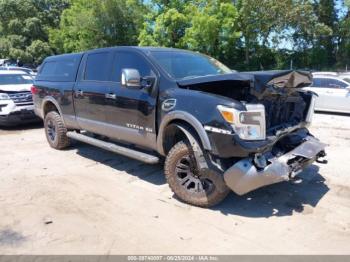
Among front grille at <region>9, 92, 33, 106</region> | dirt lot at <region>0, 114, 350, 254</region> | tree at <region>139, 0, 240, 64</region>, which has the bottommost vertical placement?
dirt lot at <region>0, 114, 350, 254</region>

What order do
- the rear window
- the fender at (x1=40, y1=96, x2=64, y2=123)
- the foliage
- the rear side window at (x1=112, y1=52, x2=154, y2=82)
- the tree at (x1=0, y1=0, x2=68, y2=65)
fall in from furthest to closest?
the tree at (x1=0, y1=0, x2=68, y2=65)
the foliage
the fender at (x1=40, y1=96, x2=64, y2=123)
the rear window
the rear side window at (x1=112, y1=52, x2=154, y2=82)

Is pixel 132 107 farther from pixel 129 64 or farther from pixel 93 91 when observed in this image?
pixel 93 91

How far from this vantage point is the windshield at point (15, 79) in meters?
10.5

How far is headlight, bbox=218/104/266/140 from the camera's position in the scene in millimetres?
3943

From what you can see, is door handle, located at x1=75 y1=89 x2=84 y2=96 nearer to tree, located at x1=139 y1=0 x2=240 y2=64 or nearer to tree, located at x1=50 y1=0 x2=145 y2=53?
tree, located at x1=139 y1=0 x2=240 y2=64

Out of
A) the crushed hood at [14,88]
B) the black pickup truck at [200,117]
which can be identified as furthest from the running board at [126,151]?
the crushed hood at [14,88]

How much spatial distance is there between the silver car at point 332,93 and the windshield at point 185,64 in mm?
8217

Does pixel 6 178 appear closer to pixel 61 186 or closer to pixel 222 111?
pixel 61 186

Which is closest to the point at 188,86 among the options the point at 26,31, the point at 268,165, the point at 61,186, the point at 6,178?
the point at 268,165

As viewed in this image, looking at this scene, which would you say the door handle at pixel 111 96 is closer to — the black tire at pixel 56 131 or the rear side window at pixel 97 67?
the rear side window at pixel 97 67

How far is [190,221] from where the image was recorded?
13.8ft

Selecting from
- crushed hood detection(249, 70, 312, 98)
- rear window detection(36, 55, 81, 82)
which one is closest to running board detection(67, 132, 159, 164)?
rear window detection(36, 55, 81, 82)

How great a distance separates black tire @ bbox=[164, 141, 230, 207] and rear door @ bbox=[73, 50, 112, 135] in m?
1.75

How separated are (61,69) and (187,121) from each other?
12.8 ft
